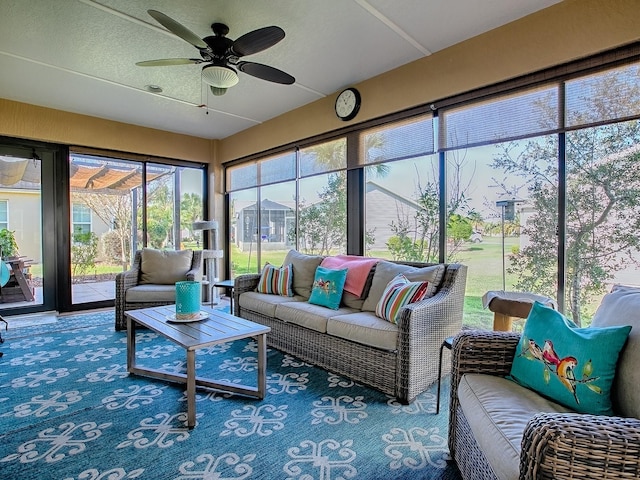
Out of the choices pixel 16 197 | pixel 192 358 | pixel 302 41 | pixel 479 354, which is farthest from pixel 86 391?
pixel 16 197

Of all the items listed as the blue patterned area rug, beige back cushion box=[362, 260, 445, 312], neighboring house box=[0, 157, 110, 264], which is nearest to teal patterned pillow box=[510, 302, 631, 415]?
the blue patterned area rug

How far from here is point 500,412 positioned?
1.32 m

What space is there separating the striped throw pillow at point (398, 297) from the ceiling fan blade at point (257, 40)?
75.6 inches

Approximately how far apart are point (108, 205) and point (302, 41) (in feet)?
13.2

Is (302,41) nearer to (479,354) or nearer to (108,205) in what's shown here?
(479,354)

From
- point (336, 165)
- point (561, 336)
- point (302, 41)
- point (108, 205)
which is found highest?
point (302, 41)

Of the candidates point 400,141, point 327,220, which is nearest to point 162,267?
point 327,220

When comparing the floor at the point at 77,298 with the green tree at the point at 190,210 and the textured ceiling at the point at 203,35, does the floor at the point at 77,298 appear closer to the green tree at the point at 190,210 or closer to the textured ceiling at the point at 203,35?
the green tree at the point at 190,210

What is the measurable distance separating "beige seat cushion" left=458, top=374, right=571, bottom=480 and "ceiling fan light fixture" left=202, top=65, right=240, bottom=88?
2540mm

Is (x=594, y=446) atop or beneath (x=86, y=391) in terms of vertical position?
atop

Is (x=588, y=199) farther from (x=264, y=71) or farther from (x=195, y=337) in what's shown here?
(x=195, y=337)

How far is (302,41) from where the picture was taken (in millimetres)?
2939

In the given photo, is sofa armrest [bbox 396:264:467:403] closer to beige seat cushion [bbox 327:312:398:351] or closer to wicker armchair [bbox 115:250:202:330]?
beige seat cushion [bbox 327:312:398:351]

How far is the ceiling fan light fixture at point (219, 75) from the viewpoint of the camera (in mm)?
2605
